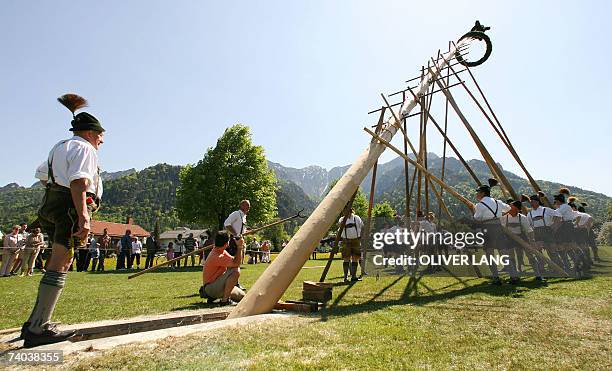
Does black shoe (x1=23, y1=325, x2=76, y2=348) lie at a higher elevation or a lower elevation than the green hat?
lower

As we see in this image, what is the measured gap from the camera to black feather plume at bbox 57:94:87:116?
12.8 ft

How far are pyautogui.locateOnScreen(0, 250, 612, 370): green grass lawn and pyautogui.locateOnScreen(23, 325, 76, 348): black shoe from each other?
0.65 metres

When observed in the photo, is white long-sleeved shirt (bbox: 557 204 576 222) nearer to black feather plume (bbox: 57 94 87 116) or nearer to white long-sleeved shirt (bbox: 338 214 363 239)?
white long-sleeved shirt (bbox: 338 214 363 239)

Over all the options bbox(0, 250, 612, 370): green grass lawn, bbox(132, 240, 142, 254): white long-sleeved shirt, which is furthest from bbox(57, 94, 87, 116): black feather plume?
bbox(132, 240, 142, 254): white long-sleeved shirt

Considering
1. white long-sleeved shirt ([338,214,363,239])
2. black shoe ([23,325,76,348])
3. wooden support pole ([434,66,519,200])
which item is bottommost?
black shoe ([23,325,76,348])

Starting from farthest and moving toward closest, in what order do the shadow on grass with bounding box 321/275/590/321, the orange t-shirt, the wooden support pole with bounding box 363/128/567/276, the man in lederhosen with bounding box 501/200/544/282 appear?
the man in lederhosen with bounding box 501/200/544/282 → the wooden support pole with bounding box 363/128/567/276 → the orange t-shirt → the shadow on grass with bounding box 321/275/590/321

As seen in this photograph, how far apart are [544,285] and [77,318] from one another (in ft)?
26.0

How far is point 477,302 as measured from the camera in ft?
18.2

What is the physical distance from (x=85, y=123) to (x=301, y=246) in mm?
3286

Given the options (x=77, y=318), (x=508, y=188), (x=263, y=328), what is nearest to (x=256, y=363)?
(x=263, y=328)

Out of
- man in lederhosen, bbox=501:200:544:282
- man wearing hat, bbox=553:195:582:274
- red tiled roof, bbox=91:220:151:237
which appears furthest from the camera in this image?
red tiled roof, bbox=91:220:151:237

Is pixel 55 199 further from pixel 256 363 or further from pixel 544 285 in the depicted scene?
pixel 544 285

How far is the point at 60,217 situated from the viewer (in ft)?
11.5

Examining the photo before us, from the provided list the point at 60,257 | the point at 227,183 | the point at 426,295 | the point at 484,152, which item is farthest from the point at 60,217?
the point at 227,183
